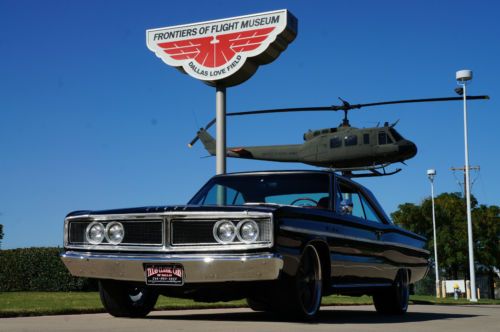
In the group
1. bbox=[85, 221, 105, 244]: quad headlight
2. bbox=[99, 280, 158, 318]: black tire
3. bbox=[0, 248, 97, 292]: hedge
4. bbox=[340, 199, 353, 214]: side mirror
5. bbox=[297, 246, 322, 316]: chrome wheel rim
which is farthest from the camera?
bbox=[0, 248, 97, 292]: hedge

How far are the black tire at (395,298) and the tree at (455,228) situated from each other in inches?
2380

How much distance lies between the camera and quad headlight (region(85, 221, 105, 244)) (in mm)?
8094

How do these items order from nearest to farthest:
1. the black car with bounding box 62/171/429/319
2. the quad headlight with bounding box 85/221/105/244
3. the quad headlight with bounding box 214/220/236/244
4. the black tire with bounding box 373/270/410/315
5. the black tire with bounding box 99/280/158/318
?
the black car with bounding box 62/171/429/319 < the quad headlight with bounding box 214/220/236/244 < the quad headlight with bounding box 85/221/105/244 < the black tire with bounding box 99/280/158/318 < the black tire with bounding box 373/270/410/315

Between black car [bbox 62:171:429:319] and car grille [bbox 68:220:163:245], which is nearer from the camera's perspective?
black car [bbox 62:171:429:319]

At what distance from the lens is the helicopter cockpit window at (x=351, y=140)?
3794 centimetres

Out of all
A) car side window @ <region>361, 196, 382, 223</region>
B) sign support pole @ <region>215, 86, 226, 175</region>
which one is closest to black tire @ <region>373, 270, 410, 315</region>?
car side window @ <region>361, 196, 382, 223</region>

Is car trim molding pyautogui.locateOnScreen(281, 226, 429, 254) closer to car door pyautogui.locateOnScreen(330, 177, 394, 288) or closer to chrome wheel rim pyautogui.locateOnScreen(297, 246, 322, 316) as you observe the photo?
car door pyautogui.locateOnScreen(330, 177, 394, 288)

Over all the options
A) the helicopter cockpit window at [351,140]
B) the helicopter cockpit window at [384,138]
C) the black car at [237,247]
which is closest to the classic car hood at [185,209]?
the black car at [237,247]

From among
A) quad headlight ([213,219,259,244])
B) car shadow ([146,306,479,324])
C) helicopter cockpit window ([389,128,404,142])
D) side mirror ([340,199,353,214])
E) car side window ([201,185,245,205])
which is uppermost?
helicopter cockpit window ([389,128,404,142])

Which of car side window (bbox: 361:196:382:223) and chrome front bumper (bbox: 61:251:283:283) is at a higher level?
car side window (bbox: 361:196:382:223)

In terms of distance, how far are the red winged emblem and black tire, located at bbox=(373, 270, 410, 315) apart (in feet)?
30.4

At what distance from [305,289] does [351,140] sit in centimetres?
3050

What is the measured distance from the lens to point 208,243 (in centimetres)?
755

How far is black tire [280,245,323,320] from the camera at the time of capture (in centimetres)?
755
